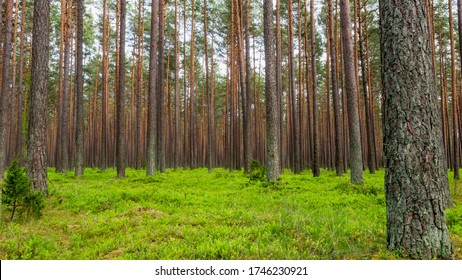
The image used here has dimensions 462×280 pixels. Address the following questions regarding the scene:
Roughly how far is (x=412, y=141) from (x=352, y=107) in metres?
6.65

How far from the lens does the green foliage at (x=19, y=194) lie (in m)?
5.54

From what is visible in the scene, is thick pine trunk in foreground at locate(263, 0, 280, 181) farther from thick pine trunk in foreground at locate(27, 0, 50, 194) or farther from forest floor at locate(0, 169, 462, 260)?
thick pine trunk in foreground at locate(27, 0, 50, 194)

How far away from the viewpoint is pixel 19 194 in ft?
18.4

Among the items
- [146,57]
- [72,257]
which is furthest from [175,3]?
[72,257]

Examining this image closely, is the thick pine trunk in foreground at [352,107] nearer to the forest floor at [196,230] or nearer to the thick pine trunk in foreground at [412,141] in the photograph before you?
the forest floor at [196,230]

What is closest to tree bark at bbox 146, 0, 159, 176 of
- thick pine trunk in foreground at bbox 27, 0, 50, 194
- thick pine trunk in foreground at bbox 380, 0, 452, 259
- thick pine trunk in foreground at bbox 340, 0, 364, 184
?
thick pine trunk in foreground at bbox 27, 0, 50, 194

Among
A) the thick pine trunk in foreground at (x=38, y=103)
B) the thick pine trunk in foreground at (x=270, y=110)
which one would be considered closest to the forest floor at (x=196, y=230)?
the thick pine trunk in foreground at (x=38, y=103)

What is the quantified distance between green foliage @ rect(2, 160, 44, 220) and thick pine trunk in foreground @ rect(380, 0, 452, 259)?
20.3ft

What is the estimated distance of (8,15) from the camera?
45.1 ft

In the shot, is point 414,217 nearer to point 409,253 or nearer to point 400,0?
point 409,253

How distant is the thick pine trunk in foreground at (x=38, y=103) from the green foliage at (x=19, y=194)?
1512 mm

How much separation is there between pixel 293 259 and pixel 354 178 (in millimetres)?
6970

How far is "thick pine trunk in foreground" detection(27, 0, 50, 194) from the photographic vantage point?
7.23 meters

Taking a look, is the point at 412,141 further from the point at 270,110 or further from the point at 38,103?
the point at 38,103
